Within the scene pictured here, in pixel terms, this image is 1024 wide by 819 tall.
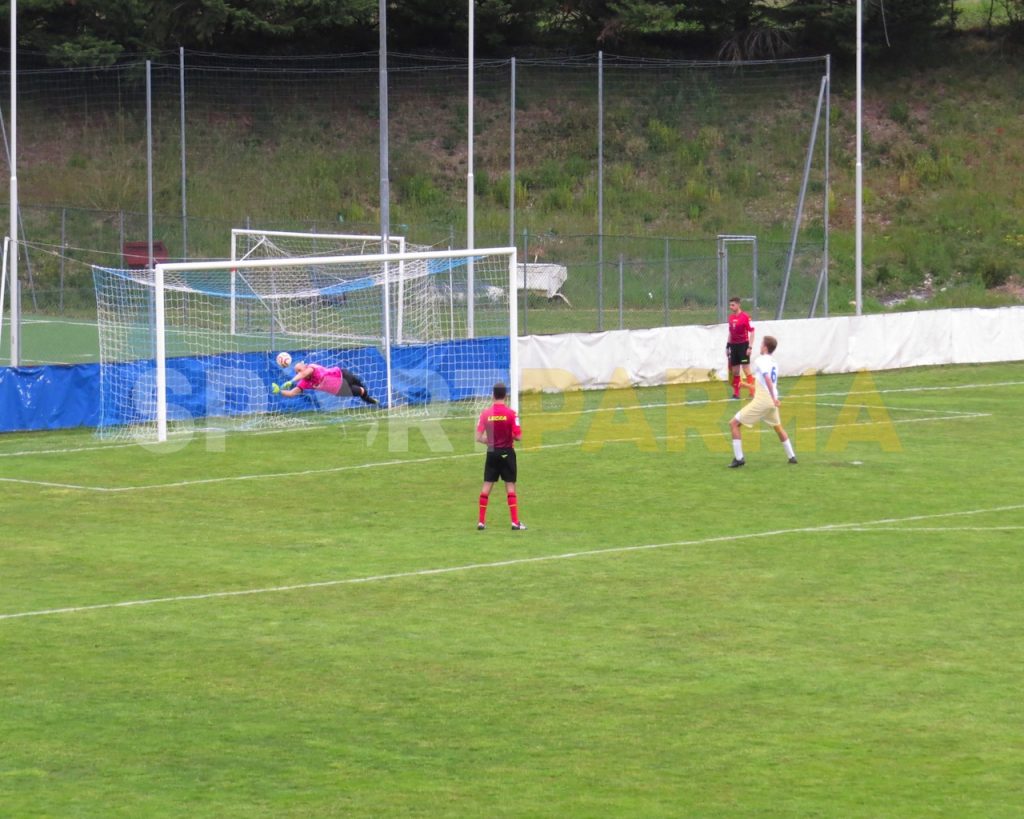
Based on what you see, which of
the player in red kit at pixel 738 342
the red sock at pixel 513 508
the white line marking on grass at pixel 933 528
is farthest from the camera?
the player in red kit at pixel 738 342

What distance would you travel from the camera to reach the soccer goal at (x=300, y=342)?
28.7 metres

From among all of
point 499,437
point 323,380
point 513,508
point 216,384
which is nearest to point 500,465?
point 499,437

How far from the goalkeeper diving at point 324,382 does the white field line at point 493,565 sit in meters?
11.8

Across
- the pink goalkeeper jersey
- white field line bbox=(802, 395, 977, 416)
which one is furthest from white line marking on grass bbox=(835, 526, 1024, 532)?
the pink goalkeeper jersey

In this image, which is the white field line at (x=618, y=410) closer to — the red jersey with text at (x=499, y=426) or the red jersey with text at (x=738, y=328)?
the red jersey with text at (x=738, y=328)

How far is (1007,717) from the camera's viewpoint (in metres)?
11.5

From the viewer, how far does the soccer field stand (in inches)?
405

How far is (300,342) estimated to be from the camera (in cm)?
3675

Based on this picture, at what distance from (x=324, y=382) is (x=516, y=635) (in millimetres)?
15887

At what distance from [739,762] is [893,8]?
207ft

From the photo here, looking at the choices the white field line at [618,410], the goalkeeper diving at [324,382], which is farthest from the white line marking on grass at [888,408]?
the goalkeeper diving at [324,382]

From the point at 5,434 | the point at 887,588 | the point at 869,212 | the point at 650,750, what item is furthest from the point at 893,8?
the point at 650,750

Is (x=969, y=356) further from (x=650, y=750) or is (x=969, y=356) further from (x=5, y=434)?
(x=650, y=750)

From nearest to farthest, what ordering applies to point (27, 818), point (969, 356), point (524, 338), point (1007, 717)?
point (27, 818), point (1007, 717), point (524, 338), point (969, 356)
